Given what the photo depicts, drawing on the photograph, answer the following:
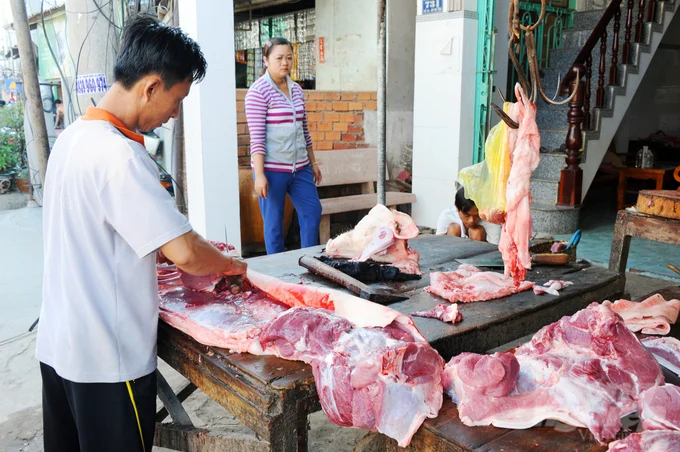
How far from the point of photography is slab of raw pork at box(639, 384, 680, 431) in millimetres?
1665

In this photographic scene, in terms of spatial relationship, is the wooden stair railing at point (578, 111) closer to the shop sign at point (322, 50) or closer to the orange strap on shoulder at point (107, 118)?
the shop sign at point (322, 50)

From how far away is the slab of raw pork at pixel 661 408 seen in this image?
167cm

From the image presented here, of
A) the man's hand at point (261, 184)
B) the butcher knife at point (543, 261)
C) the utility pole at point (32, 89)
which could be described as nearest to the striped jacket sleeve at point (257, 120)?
the man's hand at point (261, 184)

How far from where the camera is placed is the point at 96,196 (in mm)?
2068

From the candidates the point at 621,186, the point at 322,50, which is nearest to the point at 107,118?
the point at 322,50

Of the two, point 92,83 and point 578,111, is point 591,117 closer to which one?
point 578,111

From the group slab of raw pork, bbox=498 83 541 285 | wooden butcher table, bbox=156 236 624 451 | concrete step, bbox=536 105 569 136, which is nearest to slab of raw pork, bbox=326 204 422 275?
wooden butcher table, bbox=156 236 624 451

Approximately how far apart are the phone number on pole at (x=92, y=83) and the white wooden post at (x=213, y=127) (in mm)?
1038

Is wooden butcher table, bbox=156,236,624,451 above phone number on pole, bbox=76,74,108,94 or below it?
below

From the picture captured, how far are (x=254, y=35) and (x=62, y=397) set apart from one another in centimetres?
1265

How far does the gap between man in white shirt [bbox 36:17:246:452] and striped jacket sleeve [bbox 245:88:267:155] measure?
3.15m

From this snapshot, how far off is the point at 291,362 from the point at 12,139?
14106 millimetres

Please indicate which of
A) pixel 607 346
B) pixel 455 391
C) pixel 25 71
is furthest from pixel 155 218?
pixel 25 71

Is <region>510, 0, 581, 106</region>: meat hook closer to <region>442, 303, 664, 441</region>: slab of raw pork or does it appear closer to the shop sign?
<region>442, 303, 664, 441</region>: slab of raw pork
